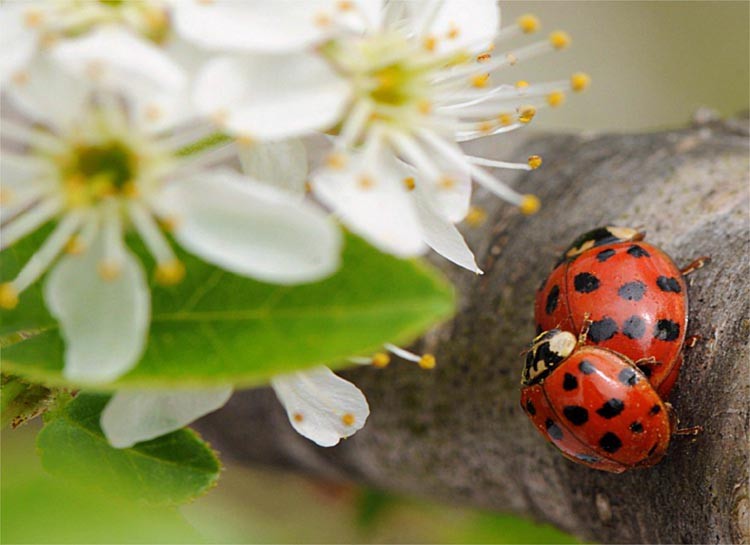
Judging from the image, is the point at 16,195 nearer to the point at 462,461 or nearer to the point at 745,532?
the point at 745,532

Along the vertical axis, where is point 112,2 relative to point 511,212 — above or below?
above

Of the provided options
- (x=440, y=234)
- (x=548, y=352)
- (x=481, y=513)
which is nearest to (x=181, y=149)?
(x=440, y=234)

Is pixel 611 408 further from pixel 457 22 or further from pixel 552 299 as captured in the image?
pixel 457 22

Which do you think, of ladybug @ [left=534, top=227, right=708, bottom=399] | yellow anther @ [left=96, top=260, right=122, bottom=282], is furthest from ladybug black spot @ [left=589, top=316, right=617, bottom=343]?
yellow anther @ [left=96, top=260, right=122, bottom=282]

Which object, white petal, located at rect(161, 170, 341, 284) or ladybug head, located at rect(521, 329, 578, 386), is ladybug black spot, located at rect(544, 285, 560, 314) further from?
white petal, located at rect(161, 170, 341, 284)

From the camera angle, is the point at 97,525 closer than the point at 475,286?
Yes

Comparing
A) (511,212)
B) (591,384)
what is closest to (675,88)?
(511,212)
